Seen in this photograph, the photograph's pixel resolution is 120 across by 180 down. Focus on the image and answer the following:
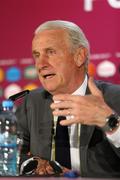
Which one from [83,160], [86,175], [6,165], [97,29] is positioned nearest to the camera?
[86,175]

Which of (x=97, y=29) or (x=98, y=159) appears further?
(x=97, y=29)

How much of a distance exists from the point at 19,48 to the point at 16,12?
223 millimetres

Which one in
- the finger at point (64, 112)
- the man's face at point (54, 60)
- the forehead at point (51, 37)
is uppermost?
the forehead at point (51, 37)

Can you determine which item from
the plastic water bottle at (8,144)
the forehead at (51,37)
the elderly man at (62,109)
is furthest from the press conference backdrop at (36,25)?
the plastic water bottle at (8,144)

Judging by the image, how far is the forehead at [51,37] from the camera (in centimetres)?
193

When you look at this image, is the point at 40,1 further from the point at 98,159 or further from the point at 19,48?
the point at 98,159

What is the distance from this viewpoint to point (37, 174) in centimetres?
154

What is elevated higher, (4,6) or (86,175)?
(4,6)

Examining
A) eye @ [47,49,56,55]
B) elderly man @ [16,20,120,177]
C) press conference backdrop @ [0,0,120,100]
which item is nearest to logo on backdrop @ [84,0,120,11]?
press conference backdrop @ [0,0,120,100]

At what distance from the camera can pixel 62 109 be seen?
5.24 ft

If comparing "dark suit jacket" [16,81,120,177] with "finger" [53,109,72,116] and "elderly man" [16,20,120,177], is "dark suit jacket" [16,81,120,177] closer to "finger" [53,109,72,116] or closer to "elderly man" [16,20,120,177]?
"elderly man" [16,20,120,177]

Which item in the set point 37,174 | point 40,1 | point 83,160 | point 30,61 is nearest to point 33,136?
point 83,160

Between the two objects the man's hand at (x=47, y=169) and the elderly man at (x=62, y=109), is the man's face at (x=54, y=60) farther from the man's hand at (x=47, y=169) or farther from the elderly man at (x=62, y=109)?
the man's hand at (x=47, y=169)

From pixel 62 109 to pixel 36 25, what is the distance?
1164 mm
